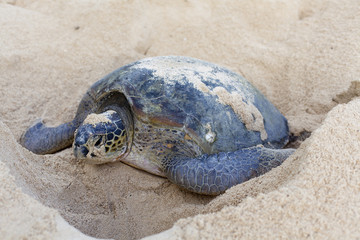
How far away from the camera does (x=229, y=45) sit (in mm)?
3090

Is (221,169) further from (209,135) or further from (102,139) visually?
(102,139)

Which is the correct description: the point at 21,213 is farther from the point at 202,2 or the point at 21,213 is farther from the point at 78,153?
the point at 202,2

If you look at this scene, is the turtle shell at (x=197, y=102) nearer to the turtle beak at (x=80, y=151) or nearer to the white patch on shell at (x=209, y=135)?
the white patch on shell at (x=209, y=135)

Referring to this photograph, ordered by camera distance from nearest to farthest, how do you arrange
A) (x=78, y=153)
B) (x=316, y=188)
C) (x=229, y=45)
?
(x=316, y=188)
(x=78, y=153)
(x=229, y=45)

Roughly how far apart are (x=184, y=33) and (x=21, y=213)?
103 inches

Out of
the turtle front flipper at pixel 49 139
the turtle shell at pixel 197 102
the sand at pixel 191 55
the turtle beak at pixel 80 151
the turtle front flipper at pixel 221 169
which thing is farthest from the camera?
the turtle front flipper at pixel 49 139

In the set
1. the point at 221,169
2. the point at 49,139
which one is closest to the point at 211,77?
the point at 221,169

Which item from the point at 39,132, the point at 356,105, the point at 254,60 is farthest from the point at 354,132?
the point at 39,132

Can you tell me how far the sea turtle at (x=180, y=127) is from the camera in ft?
5.62

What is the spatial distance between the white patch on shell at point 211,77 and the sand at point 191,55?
447 mm

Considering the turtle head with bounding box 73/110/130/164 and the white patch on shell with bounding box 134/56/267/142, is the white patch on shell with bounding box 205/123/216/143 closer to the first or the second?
the white patch on shell with bounding box 134/56/267/142

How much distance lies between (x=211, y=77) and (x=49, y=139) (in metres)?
1.22

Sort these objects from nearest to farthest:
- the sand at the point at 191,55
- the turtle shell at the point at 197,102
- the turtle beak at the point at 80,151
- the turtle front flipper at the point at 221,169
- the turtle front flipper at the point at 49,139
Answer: the sand at the point at 191,55, the turtle front flipper at the point at 221,169, the turtle beak at the point at 80,151, the turtle shell at the point at 197,102, the turtle front flipper at the point at 49,139

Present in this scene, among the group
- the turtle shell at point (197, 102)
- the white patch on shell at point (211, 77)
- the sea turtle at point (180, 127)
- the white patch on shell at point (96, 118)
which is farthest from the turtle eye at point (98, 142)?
the white patch on shell at point (211, 77)
